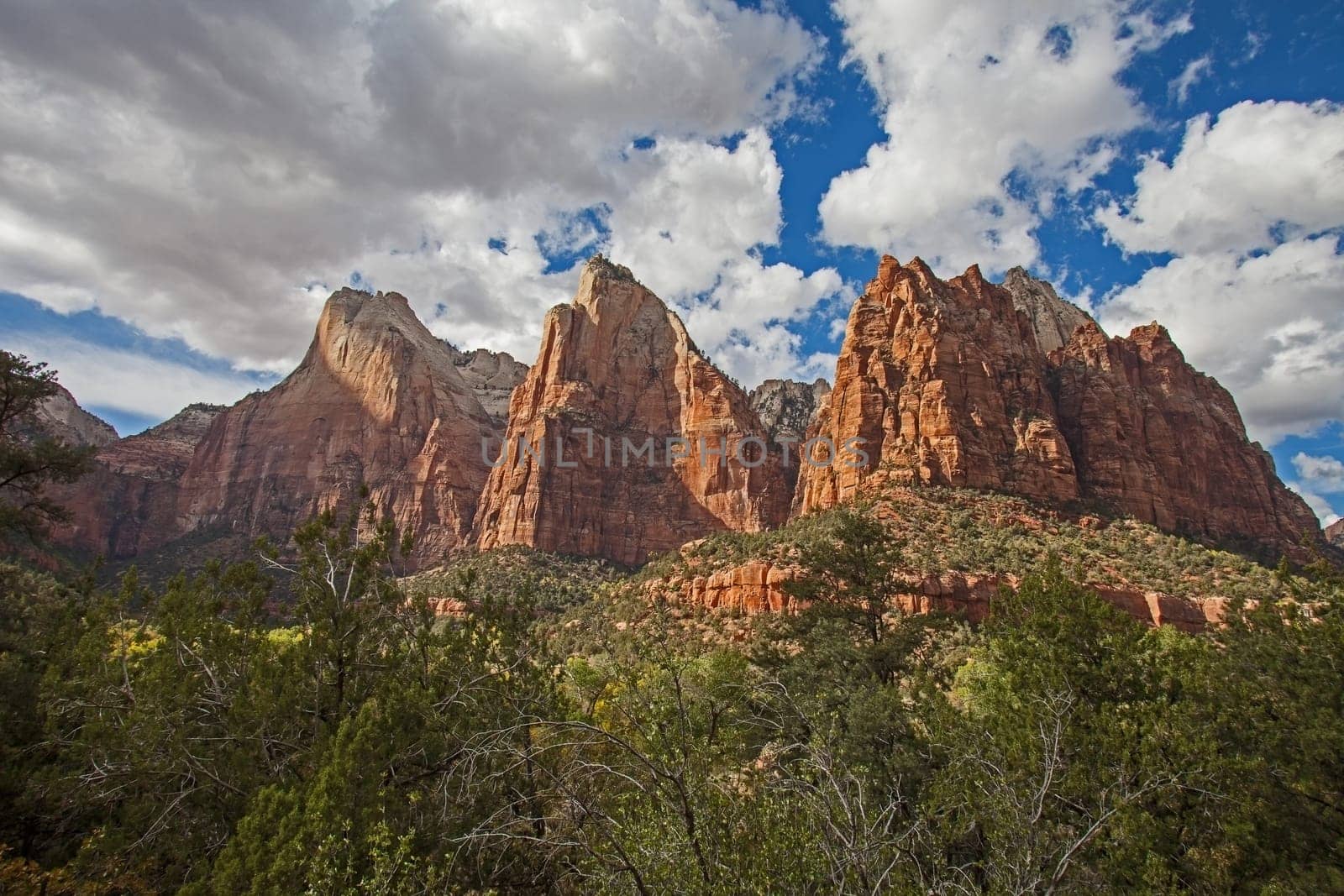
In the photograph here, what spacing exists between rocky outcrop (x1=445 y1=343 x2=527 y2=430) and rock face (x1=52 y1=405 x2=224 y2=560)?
52507mm

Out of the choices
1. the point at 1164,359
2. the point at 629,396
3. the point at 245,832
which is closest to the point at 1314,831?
the point at 245,832

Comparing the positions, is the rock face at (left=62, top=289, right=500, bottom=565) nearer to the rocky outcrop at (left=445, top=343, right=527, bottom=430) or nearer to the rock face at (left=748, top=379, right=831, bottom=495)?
the rocky outcrop at (left=445, top=343, right=527, bottom=430)

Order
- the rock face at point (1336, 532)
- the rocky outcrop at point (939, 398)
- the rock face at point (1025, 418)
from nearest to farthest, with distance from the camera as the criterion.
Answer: the rocky outcrop at point (939, 398), the rock face at point (1025, 418), the rock face at point (1336, 532)

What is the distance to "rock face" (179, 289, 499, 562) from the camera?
11394 cm

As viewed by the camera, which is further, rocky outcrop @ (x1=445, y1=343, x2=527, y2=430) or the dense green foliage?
rocky outcrop @ (x1=445, y1=343, x2=527, y2=430)

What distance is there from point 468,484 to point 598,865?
118m

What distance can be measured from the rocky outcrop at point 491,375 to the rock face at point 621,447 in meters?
37.1

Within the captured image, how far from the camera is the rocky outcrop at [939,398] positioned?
2400 inches

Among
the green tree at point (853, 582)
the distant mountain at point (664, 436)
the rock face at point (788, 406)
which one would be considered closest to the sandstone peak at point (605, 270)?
the distant mountain at point (664, 436)

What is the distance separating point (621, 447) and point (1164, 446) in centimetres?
7789

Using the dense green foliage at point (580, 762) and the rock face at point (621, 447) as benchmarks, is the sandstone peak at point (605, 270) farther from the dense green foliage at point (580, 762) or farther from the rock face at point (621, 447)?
the dense green foliage at point (580, 762)

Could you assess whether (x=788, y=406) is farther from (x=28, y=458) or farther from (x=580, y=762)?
(x=580, y=762)

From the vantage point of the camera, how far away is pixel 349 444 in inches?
4729

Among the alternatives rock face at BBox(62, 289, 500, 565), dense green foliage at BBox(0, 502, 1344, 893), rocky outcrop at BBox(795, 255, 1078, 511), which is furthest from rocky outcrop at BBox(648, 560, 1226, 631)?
rock face at BBox(62, 289, 500, 565)
